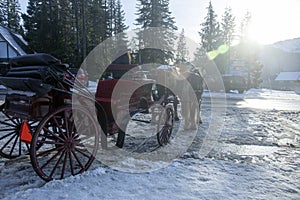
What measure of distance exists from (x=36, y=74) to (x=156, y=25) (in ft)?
110

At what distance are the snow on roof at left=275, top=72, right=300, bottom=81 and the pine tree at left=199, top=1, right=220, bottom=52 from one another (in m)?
23.3

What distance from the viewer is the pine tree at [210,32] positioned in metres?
42.7

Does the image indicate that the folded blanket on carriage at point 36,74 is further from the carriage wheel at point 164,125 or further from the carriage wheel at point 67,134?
the carriage wheel at point 164,125

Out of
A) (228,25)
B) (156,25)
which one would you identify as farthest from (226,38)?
(156,25)

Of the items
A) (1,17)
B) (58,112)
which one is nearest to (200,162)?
(58,112)

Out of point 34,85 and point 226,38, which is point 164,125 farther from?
point 226,38

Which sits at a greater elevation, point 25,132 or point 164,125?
point 25,132

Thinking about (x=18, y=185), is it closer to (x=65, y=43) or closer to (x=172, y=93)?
(x=172, y=93)

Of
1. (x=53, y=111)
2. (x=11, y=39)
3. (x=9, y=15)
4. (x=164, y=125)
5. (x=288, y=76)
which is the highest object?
(x=9, y=15)

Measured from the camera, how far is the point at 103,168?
3641 millimetres

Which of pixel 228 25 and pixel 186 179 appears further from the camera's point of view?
pixel 228 25

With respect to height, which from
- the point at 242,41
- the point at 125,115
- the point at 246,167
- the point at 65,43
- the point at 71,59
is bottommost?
the point at 246,167

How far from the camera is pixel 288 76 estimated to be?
56.0 metres

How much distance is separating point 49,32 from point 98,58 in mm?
6593
